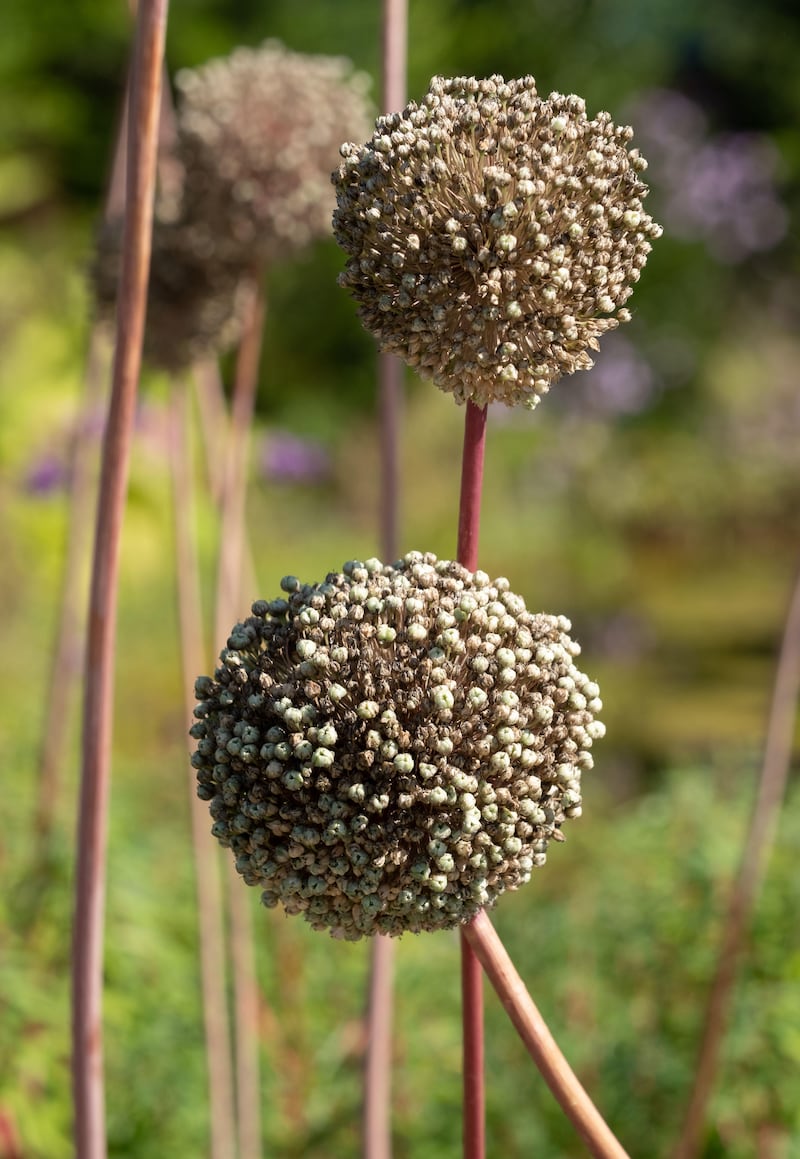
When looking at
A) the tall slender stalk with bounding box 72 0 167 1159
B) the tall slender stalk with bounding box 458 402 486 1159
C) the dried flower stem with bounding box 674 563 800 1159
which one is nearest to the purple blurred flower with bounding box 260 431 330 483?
the dried flower stem with bounding box 674 563 800 1159

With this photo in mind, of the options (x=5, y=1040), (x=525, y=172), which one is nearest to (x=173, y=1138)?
(x=5, y=1040)

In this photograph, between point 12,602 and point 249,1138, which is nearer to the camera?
point 249,1138

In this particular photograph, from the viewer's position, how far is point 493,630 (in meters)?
0.40

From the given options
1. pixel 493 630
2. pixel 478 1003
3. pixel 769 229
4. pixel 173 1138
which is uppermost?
pixel 769 229

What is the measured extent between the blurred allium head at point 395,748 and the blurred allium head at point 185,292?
563 mm

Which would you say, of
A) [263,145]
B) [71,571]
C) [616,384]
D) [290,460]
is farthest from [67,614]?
[616,384]

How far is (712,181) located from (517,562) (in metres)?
2.66

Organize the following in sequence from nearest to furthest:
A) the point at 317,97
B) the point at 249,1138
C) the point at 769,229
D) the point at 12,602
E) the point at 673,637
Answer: the point at 317,97
the point at 249,1138
the point at 12,602
the point at 673,637
the point at 769,229

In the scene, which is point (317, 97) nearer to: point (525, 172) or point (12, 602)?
point (525, 172)

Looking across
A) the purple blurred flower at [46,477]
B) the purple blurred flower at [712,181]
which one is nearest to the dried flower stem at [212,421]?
the purple blurred flower at [46,477]

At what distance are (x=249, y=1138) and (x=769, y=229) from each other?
662 centimetres

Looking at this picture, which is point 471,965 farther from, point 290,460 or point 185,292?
point 290,460

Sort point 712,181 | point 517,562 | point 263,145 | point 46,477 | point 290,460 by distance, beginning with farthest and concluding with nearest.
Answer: point 712,181 < point 517,562 < point 290,460 < point 46,477 < point 263,145

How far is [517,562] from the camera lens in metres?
5.38
